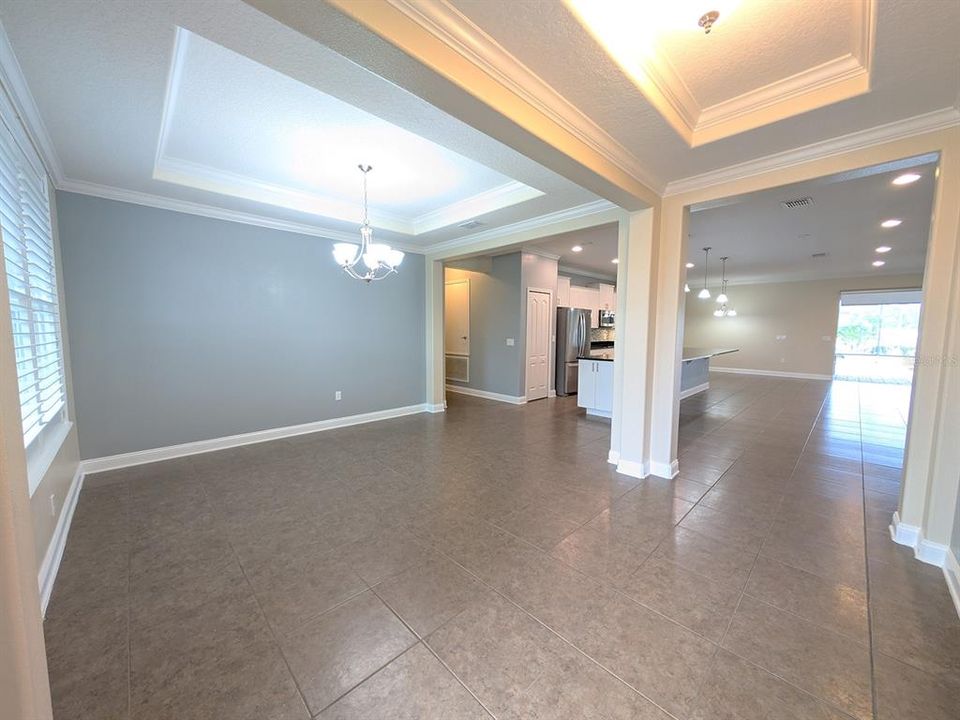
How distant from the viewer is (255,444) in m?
4.22

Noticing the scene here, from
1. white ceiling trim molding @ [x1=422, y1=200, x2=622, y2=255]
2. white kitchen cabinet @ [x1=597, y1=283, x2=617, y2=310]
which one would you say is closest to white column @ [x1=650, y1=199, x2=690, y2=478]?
white ceiling trim molding @ [x1=422, y1=200, x2=622, y2=255]

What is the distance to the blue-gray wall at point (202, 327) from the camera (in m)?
3.32

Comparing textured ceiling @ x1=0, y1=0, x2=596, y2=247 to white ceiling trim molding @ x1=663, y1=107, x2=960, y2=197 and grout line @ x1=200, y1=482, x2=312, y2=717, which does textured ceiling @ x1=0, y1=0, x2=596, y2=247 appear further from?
grout line @ x1=200, y1=482, x2=312, y2=717

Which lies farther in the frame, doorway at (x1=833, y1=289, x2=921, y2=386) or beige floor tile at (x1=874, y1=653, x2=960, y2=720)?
doorway at (x1=833, y1=289, x2=921, y2=386)

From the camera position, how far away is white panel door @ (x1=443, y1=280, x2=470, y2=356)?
23.9ft

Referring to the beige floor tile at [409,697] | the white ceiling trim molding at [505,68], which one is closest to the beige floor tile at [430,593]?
the beige floor tile at [409,697]

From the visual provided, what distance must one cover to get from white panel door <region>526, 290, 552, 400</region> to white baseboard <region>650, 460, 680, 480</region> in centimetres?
334

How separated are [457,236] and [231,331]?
2.93 meters

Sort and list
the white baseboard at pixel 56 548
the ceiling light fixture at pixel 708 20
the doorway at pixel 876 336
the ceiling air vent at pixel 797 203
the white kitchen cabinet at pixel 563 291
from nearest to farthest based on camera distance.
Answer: the ceiling light fixture at pixel 708 20, the white baseboard at pixel 56 548, the ceiling air vent at pixel 797 203, the white kitchen cabinet at pixel 563 291, the doorway at pixel 876 336

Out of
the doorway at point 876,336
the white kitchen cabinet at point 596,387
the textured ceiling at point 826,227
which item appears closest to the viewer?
the textured ceiling at point 826,227

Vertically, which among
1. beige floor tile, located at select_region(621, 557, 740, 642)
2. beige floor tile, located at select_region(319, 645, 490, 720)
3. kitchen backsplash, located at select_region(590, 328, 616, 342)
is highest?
kitchen backsplash, located at select_region(590, 328, 616, 342)

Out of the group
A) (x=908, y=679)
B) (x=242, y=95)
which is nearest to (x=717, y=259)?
(x=908, y=679)

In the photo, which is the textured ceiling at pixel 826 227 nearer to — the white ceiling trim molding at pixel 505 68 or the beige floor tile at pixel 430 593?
the white ceiling trim molding at pixel 505 68

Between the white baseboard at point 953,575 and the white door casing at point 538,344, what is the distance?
16.2 ft
